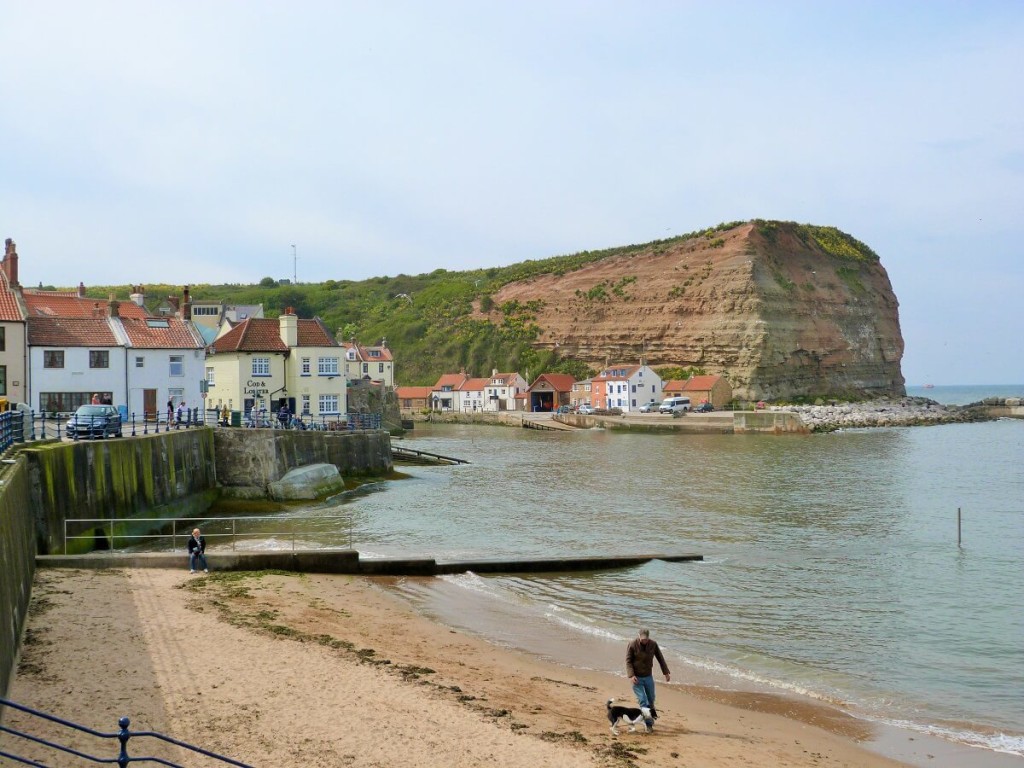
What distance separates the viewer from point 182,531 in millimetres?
32406

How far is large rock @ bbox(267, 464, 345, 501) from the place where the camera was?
40594 mm

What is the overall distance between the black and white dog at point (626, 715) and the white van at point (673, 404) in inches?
4138

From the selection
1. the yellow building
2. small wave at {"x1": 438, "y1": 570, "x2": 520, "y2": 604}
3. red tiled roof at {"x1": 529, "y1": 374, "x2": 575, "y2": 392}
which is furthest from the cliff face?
small wave at {"x1": 438, "y1": 570, "x2": 520, "y2": 604}

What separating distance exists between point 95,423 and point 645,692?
22.9 metres

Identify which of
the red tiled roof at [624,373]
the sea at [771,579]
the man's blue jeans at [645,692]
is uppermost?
the red tiled roof at [624,373]

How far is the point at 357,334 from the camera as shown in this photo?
197 m

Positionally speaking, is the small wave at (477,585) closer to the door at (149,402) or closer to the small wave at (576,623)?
the small wave at (576,623)

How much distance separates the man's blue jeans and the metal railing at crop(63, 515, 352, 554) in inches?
494

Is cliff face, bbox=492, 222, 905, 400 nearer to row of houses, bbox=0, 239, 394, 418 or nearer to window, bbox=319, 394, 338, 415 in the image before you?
window, bbox=319, 394, 338, 415

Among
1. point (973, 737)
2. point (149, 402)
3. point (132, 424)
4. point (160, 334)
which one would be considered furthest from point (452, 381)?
point (973, 737)

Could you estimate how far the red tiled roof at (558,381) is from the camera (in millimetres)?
139750

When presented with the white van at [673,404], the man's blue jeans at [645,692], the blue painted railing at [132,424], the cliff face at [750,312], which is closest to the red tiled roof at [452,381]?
the cliff face at [750,312]

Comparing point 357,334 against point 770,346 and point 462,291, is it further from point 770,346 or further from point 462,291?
point 770,346

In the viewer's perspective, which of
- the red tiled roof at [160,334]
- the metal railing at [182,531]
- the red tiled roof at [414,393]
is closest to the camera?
A: the metal railing at [182,531]
